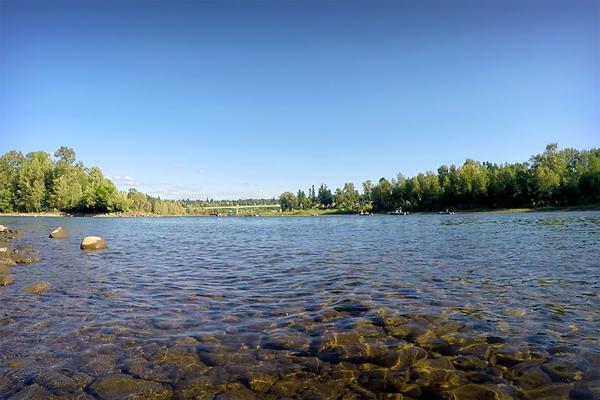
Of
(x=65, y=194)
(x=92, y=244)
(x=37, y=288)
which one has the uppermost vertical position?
(x=65, y=194)

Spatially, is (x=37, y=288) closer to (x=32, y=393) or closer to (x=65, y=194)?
(x=32, y=393)

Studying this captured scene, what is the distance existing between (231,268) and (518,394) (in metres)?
14.0

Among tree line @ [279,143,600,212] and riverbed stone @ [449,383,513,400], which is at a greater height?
tree line @ [279,143,600,212]

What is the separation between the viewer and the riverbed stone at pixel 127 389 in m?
5.40

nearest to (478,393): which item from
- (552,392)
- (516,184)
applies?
(552,392)

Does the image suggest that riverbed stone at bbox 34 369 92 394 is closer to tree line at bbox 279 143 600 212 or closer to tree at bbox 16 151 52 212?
tree line at bbox 279 143 600 212

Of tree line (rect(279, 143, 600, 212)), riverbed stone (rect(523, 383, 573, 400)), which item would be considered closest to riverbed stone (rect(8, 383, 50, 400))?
riverbed stone (rect(523, 383, 573, 400))

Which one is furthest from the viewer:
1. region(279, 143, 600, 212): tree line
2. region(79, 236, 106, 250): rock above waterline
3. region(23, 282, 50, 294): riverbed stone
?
region(279, 143, 600, 212): tree line

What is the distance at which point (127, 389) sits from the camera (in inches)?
220

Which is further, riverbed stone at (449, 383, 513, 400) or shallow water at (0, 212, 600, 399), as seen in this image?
shallow water at (0, 212, 600, 399)

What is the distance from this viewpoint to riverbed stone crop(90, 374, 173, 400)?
17.7 ft

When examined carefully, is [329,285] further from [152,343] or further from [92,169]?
[92,169]

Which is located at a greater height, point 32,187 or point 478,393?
point 32,187

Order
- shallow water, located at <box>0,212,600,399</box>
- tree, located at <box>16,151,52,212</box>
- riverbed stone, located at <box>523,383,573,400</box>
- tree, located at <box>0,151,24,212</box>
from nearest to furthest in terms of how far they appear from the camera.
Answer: riverbed stone, located at <box>523,383,573,400</box> < shallow water, located at <box>0,212,600,399</box> < tree, located at <box>16,151,52,212</box> < tree, located at <box>0,151,24,212</box>
